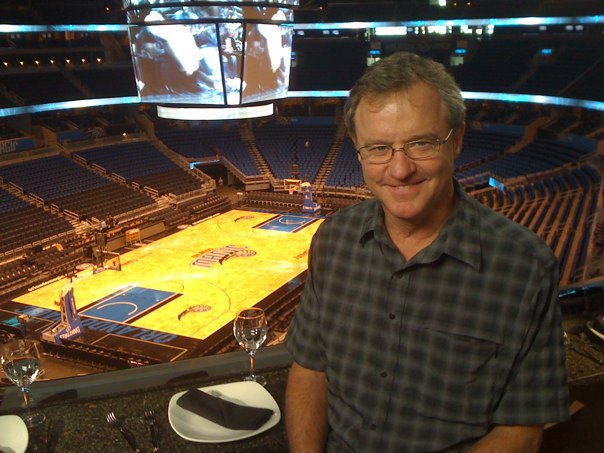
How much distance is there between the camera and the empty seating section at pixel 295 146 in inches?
1029

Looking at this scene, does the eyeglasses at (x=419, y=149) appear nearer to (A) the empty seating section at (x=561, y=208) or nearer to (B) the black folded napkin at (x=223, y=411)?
(B) the black folded napkin at (x=223, y=411)

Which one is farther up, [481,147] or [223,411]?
[223,411]

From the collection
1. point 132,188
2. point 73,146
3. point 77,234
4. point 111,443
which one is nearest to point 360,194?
point 132,188

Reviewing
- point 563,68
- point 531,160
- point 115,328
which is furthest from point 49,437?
point 563,68

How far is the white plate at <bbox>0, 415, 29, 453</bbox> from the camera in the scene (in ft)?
A: 6.24

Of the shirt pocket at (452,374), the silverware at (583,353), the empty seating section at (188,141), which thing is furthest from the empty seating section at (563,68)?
the shirt pocket at (452,374)

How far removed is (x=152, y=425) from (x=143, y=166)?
76.6 feet

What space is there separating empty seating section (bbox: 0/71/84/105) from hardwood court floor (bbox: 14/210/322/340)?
32.9ft

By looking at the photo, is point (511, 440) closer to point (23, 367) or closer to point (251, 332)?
point (251, 332)

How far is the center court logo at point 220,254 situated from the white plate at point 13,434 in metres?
13.7

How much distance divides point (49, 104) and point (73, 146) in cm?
194

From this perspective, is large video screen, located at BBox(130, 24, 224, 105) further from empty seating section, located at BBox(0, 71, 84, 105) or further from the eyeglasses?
empty seating section, located at BBox(0, 71, 84, 105)

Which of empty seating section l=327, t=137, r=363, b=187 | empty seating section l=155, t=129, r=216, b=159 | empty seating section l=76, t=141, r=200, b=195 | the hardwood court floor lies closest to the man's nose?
the hardwood court floor

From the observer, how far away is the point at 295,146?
28562 mm
